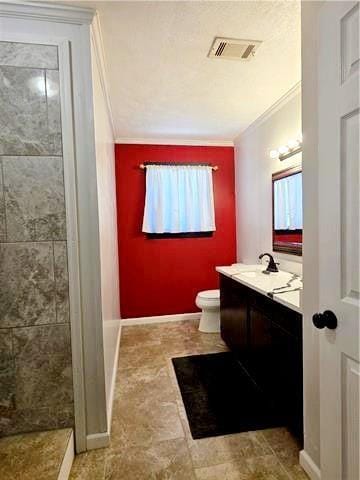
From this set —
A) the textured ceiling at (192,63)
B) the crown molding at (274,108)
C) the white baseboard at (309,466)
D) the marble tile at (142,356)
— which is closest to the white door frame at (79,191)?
the textured ceiling at (192,63)

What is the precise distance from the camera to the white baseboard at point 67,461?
1.32m

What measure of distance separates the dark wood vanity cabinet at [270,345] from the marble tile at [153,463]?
0.66 metres

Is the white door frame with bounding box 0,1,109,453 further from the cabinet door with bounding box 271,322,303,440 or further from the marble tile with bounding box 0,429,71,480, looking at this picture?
the cabinet door with bounding box 271,322,303,440

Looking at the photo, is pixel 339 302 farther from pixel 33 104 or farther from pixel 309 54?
pixel 33 104

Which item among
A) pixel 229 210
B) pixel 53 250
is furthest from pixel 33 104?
pixel 229 210

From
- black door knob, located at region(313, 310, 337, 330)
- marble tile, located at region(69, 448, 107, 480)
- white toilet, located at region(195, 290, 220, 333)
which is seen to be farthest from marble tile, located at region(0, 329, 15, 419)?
white toilet, located at region(195, 290, 220, 333)

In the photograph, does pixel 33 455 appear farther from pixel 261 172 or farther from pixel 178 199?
pixel 261 172

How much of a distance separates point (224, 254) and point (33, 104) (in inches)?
116

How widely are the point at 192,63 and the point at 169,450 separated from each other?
2.51 metres

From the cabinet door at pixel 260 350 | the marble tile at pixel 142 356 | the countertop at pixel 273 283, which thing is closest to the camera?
the countertop at pixel 273 283

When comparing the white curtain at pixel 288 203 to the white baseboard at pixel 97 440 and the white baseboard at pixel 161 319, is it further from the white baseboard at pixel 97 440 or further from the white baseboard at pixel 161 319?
the white baseboard at pixel 97 440

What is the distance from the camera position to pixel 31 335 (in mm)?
1511

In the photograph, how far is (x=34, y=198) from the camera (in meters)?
1.49

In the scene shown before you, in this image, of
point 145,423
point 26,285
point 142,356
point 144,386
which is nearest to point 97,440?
point 145,423
